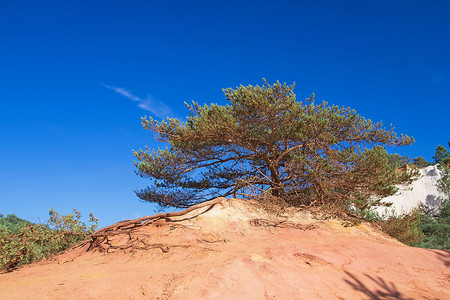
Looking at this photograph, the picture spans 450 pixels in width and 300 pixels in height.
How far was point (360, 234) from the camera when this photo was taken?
10641mm

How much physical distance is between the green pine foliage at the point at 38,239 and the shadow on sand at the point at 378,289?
8625 millimetres

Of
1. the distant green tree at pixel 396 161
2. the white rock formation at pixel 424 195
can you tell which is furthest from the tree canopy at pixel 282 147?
the white rock formation at pixel 424 195

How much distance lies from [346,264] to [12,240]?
904cm

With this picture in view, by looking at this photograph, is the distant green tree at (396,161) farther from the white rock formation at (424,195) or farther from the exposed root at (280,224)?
the exposed root at (280,224)

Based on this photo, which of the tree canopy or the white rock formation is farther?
the white rock formation

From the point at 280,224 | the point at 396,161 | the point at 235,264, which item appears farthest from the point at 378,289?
the point at 396,161

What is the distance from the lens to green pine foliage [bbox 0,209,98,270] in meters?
8.97

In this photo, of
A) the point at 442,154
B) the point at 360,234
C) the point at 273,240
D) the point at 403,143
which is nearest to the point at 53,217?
the point at 273,240

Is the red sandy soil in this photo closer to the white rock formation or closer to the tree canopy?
the tree canopy

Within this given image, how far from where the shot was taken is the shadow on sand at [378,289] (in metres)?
6.54

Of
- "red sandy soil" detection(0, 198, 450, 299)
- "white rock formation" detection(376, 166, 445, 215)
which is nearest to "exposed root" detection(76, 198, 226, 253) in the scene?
"red sandy soil" detection(0, 198, 450, 299)

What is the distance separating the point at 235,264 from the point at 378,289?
3.03 metres

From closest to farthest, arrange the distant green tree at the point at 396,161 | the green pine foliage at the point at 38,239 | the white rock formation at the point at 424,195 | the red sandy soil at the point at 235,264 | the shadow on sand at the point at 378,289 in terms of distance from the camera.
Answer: the red sandy soil at the point at 235,264, the shadow on sand at the point at 378,289, the green pine foliage at the point at 38,239, the distant green tree at the point at 396,161, the white rock formation at the point at 424,195

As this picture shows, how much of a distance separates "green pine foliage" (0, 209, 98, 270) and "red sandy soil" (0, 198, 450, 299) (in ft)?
2.45
